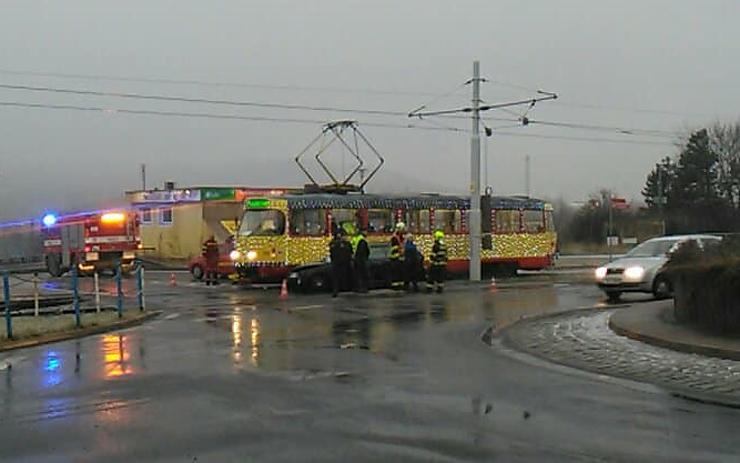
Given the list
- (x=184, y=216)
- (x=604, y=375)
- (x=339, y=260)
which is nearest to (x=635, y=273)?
(x=339, y=260)

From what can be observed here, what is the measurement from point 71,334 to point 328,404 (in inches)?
344

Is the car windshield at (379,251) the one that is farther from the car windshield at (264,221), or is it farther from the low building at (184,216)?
the low building at (184,216)

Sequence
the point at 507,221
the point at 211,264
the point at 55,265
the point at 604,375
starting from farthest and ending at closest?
the point at 55,265, the point at 507,221, the point at 211,264, the point at 604,375

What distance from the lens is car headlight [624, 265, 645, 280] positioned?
22766 millimetres

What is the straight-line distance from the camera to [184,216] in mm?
48094

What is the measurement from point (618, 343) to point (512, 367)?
2727mm

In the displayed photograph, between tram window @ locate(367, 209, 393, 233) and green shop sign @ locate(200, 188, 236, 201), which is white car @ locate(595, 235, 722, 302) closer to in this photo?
tram window @ locate(367, 209, 393, 233)

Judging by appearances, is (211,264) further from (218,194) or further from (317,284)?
(218,194)

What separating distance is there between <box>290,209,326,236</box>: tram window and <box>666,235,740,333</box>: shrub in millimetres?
15599

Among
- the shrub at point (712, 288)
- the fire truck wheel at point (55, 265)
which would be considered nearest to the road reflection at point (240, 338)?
the shrub at point (712, 288)

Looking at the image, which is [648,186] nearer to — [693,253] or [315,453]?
[693,253]

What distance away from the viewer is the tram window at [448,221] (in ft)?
114

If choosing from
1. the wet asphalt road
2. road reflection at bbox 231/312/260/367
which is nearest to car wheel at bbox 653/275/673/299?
the wet asphalt road

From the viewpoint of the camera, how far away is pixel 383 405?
30.6 ft
